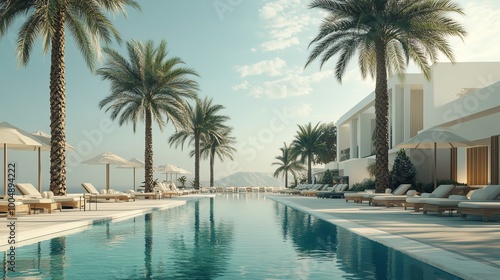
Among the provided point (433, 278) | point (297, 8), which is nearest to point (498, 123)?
point (297, 8)

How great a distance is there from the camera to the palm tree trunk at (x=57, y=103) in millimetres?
18484

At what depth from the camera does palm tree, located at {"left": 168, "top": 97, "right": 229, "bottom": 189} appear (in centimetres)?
4372

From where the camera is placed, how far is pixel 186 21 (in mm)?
27094

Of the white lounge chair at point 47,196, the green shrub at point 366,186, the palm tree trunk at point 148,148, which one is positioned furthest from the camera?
the green shrub at point 366,186

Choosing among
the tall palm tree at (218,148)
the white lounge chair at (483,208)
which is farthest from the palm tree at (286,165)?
the white lounge chair at (483,208)

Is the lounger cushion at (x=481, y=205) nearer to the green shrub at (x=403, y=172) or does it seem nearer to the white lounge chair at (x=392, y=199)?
the white lounge chair at (x=392, y=199)

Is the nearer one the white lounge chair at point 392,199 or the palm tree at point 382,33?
the white lounge chair at point 392,199

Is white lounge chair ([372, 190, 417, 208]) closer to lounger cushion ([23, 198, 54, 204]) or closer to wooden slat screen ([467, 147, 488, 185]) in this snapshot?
wooden slat screen ([467, 147, 488, 185])

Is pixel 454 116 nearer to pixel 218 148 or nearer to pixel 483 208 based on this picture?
pixel 483 208

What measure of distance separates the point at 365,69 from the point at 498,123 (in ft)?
→ 21.7

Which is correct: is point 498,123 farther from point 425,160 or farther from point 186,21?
point 186,21

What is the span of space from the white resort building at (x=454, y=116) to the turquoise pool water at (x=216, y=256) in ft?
42.3

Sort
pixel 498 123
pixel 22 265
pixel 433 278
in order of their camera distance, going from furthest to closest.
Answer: pixel 498 123, pixel 22 265, pixel 433 278

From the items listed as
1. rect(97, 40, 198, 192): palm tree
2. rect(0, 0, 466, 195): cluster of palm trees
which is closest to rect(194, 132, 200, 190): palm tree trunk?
rect(97, 40, 198, 192): palm tree
